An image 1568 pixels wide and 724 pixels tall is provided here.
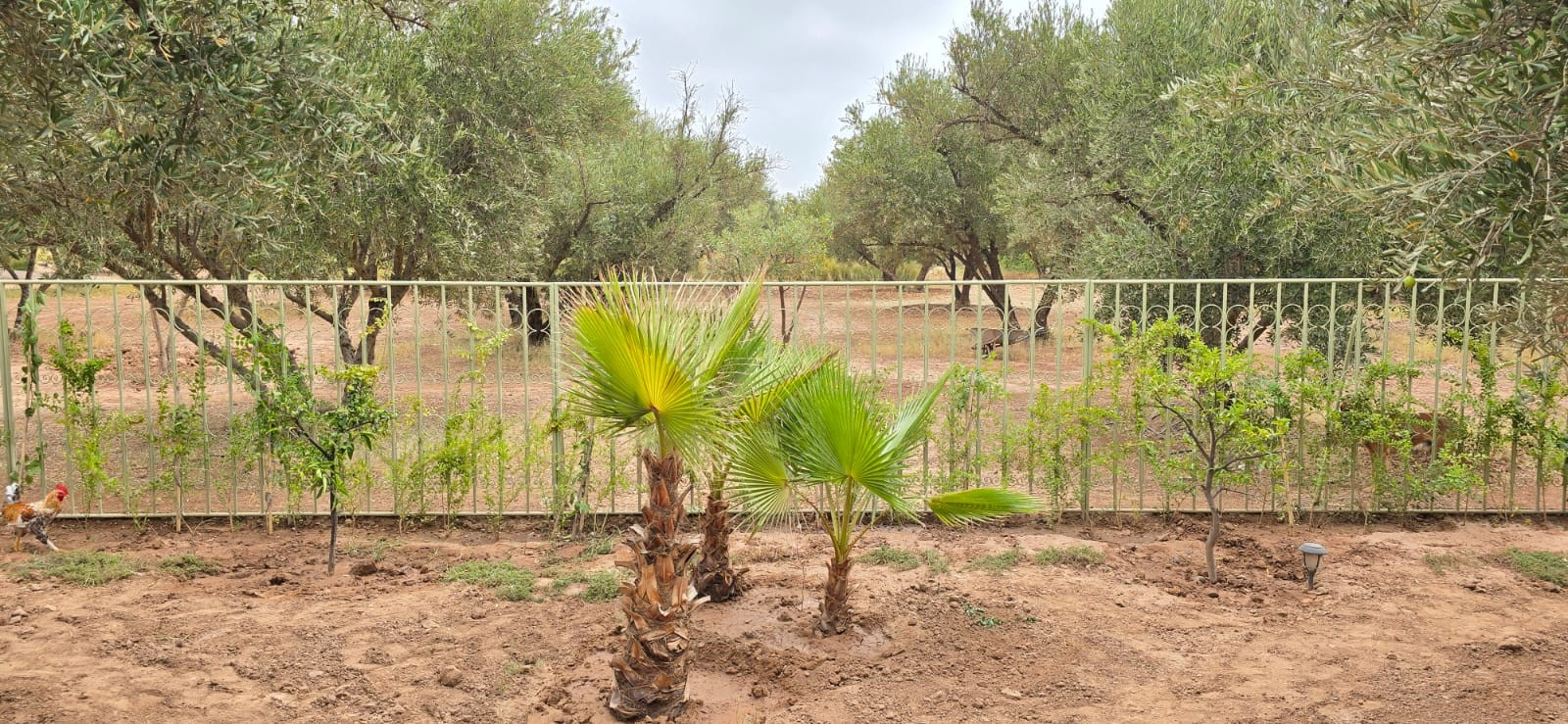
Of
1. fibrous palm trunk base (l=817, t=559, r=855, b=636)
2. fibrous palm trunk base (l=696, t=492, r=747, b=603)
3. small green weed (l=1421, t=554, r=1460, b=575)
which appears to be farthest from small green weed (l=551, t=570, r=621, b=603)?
small green weed (l=1421, t=554, r=1460, b=575)

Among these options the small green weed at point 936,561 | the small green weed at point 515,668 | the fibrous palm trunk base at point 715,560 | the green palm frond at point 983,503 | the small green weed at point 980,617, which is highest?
the green palm frond at point 983,503

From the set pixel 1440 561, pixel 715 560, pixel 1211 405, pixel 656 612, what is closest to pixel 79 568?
pixel 715 560

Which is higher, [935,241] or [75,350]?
[935,241]

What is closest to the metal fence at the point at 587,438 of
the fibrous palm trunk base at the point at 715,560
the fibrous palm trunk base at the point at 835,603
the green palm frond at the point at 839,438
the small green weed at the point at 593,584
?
the small green weed at the point at 593,584

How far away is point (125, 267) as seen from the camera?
9.24 metres

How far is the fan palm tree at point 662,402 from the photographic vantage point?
348cm

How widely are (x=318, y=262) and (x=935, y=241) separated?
38.2ft

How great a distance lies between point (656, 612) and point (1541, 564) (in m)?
5.20

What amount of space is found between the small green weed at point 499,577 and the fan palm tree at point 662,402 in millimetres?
1502

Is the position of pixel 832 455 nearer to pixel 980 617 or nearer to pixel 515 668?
pixel 980 617

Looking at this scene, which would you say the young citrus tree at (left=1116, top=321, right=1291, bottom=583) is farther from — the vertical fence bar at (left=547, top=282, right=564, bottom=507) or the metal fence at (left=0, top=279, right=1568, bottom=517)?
the vertical fence bar at (left=547, top=282, right=564, bottom=507)

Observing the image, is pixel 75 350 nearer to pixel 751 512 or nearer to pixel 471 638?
pixel 471 638

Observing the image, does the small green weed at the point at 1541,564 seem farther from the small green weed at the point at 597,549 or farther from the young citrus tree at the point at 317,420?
the young citrus tree at the point at 317,420

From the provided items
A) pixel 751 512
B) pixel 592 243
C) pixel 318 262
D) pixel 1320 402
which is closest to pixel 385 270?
pixel 318 262
